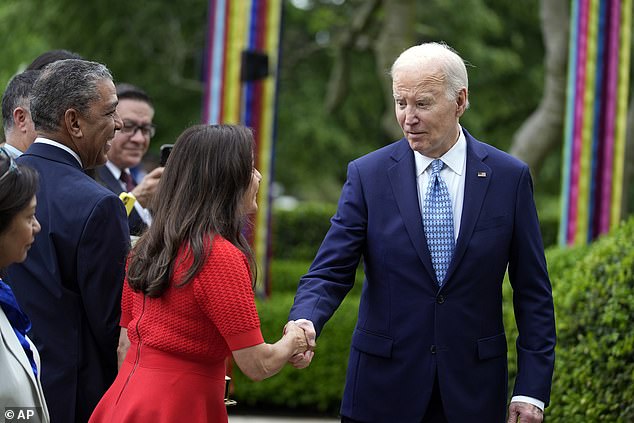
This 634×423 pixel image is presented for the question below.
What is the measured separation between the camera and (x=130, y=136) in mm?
5465

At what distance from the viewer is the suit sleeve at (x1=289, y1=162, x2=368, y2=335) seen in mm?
3943

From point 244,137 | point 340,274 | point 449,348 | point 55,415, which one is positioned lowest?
point 55,415

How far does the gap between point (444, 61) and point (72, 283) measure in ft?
5.12

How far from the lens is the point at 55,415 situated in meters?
3.63

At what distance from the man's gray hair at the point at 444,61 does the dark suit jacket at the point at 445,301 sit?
0.79ft

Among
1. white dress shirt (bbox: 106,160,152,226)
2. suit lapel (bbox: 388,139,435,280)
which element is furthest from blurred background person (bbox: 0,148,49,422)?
white dress shirt (bbox: 106,160,152,226)

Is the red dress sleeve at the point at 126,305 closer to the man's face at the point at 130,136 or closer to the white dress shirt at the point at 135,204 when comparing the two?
the white dress shirt at the point at 135,204

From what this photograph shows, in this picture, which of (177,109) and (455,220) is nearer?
(455,220)

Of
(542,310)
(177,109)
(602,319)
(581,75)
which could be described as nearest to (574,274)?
(602,319)

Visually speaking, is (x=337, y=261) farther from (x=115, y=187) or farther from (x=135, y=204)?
(x=115, y=187)

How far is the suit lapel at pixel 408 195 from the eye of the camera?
382 centimetres

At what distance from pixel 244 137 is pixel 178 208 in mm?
326

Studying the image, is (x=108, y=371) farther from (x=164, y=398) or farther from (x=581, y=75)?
(x=581, y=75)

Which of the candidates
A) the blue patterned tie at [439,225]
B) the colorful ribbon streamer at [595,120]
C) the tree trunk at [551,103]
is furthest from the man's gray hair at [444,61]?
the tree trunk at [551,103]
